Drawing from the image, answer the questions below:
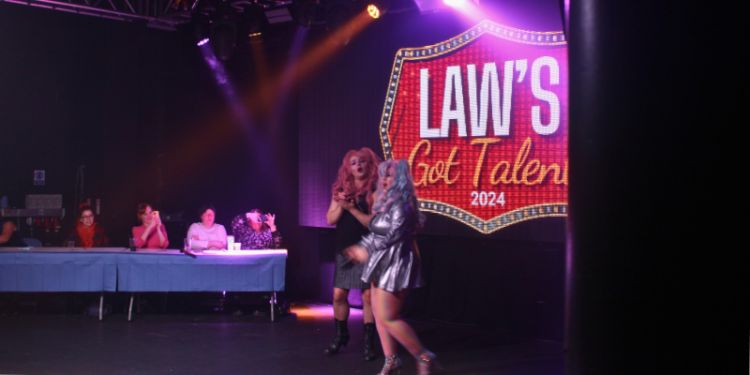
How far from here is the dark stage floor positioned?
6.39 m

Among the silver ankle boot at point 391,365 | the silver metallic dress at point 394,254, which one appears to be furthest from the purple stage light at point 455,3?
the silver ankle boot at point 391,365

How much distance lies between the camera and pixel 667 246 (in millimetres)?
2127

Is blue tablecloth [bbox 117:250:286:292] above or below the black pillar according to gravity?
below

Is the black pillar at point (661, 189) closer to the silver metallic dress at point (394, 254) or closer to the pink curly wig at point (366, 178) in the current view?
the silver metallic dress at point (394, 254)

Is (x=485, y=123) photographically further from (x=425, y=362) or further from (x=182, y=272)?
(x=425, y=362)

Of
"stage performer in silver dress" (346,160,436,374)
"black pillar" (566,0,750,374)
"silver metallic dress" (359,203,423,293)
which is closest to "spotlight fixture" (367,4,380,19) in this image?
"stage performer in silver dress" (346,160,436,374)

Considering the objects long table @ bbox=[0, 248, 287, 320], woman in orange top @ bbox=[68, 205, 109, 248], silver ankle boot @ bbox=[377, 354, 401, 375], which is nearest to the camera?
silver ankle boot @ bbox=[377, 354, 401, 375]

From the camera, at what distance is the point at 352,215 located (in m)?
6.41

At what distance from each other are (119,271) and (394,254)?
4147 millimetres

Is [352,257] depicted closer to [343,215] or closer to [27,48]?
[343,215]

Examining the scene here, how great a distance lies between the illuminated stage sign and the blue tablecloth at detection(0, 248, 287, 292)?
6.88ft

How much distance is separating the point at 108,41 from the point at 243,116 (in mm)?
1853

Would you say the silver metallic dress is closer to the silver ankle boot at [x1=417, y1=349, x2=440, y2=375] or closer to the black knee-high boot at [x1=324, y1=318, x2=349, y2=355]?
the silver ankle boot at [x1=417, y1=349, x2=440, y2=375]

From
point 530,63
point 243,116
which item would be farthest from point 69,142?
point 530,63
